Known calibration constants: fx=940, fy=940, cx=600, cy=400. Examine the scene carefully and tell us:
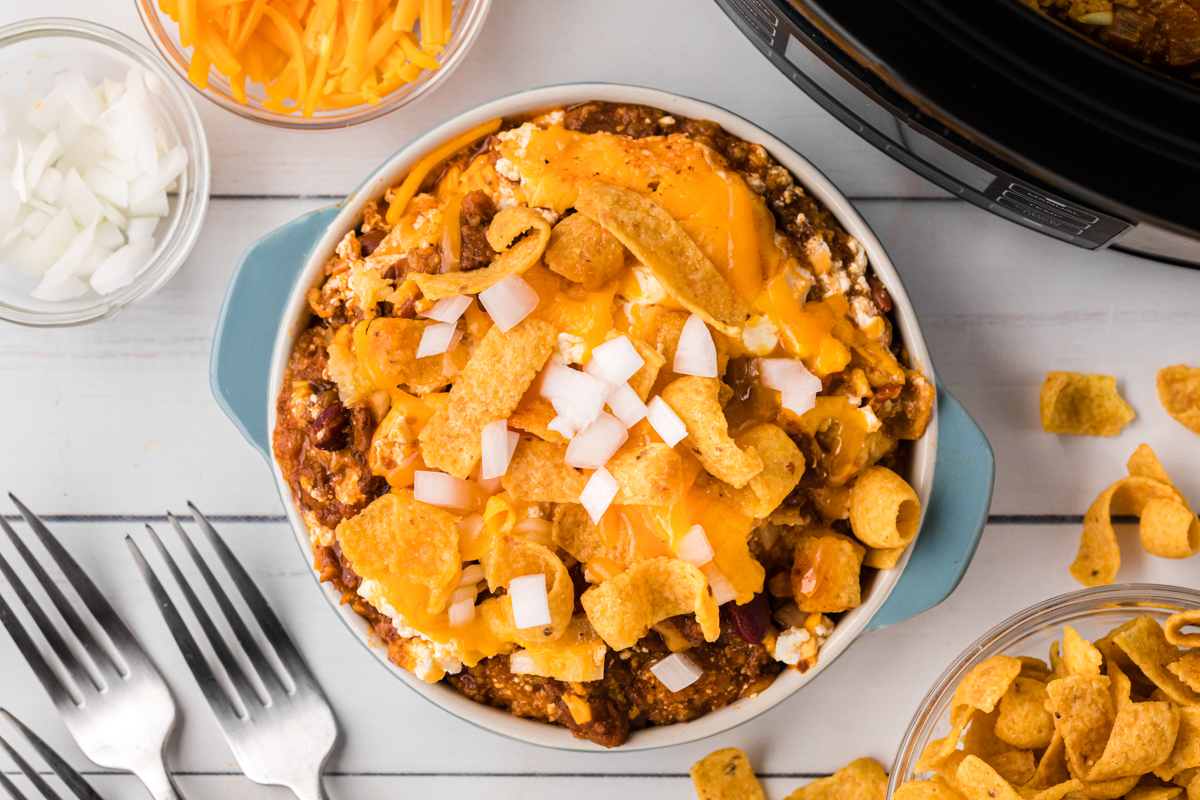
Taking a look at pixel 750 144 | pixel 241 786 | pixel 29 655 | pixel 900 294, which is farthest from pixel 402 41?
pixel 241 786

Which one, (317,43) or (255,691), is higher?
(317,43)

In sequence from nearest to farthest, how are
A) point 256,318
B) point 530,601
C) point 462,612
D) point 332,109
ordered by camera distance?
point 530,601 → point 462,612 → point 256,318 → point 332,109

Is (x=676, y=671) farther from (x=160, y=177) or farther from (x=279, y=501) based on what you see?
(x=160, y=177)

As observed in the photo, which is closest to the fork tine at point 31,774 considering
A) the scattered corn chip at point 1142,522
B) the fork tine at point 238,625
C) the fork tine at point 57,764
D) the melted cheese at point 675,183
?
the fork tine at point 57,764

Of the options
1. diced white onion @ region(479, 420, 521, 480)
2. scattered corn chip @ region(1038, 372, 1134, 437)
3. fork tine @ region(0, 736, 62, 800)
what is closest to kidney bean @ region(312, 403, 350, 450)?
diced white onion @ region(479, 420, 521, 480)

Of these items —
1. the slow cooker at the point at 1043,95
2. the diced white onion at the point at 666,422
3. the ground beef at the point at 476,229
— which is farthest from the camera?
the ground beef at the point at 476,229

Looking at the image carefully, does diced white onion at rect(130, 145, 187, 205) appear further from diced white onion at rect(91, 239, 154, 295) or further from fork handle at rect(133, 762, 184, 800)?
fork handle at rect(133, 762, 184, 800)

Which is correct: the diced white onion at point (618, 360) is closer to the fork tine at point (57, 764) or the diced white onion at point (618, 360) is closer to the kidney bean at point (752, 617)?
the kidney bean at point (752, 617)

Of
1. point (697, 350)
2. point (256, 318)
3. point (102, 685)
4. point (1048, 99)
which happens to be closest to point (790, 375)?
point (697, 350)
